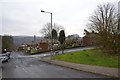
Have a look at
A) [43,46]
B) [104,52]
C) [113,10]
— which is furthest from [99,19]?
[43,46]

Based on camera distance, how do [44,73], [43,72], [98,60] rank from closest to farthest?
[44,73]
[43,72]
[98,60]

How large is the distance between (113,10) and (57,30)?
57034 mm

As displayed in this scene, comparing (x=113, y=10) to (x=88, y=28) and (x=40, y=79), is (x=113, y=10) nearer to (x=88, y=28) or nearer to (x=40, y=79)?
(x=88, y=28)

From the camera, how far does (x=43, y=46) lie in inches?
4269

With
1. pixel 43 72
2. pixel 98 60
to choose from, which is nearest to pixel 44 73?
pixel 43 72

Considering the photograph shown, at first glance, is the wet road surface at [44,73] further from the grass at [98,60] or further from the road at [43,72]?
the grass at [98,60]

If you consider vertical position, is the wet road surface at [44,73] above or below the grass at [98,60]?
below

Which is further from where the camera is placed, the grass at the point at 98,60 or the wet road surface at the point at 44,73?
the grass at the point at 98,60

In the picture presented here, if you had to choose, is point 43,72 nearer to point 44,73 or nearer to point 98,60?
point 44,73

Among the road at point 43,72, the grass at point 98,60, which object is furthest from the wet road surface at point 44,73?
the grass at point 98,60

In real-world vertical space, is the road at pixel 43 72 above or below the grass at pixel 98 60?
below

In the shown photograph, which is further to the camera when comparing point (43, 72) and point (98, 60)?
point (98, 60)

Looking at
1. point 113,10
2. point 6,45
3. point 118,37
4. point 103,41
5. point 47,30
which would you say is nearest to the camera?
point 118,37

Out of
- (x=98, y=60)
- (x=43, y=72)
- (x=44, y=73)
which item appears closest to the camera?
(x=44, y=73)
